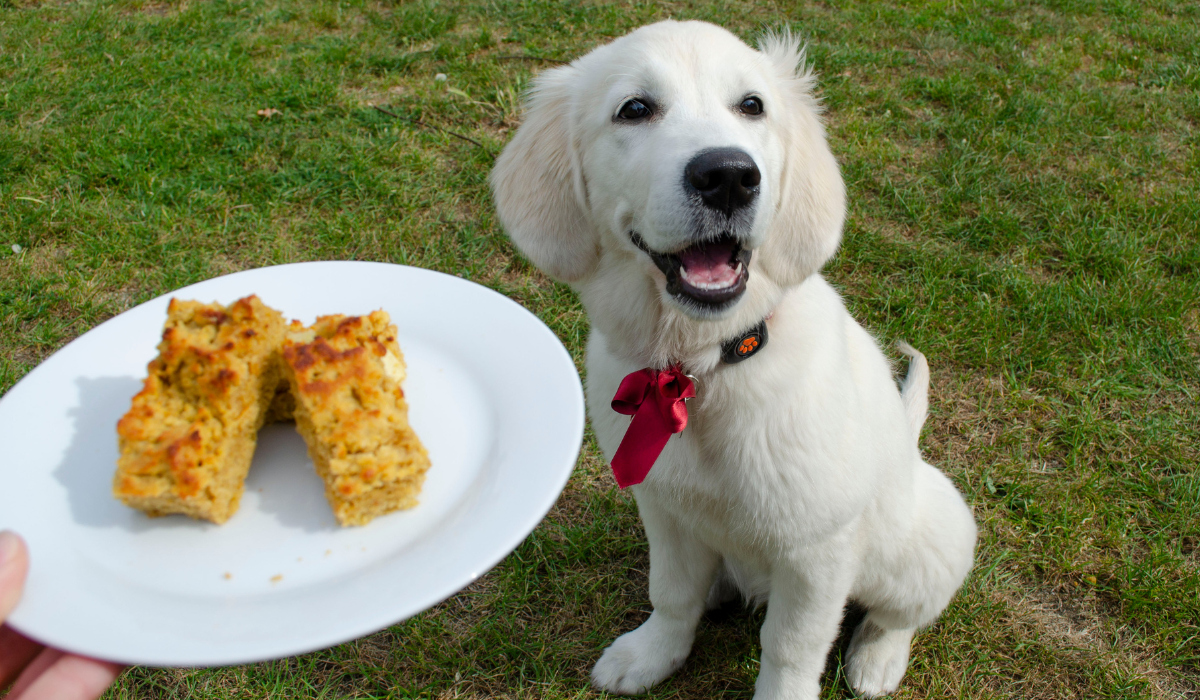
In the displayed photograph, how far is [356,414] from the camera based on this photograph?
1327 mm

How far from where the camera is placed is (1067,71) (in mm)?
5016

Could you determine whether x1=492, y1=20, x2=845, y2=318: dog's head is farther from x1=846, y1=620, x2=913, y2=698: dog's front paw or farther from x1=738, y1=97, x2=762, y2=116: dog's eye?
x1=846, y1=620, x2=913, y2=698: dog's front paw

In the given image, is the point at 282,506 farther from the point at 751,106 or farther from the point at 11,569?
the point at 751,106

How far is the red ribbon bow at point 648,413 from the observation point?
164cm

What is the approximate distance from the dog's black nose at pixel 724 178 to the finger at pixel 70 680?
1.47 metres

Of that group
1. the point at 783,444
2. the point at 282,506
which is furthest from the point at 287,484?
the point at 783,444

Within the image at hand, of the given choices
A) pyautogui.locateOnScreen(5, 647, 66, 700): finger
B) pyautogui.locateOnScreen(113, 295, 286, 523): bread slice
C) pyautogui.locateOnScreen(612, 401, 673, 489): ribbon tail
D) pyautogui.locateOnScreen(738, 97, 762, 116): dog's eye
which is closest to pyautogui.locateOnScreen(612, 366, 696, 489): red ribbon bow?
pyautogui.locateOnScreen(612, 401, 673, 489): ribbon tail

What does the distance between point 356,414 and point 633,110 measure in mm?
958

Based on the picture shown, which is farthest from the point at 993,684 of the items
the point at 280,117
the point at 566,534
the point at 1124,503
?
the point at 280,117

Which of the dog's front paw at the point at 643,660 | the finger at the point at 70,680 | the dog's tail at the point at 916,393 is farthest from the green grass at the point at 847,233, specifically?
the finger at the point at 70,680

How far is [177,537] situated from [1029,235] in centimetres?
383

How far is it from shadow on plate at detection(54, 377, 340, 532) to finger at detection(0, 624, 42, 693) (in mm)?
542

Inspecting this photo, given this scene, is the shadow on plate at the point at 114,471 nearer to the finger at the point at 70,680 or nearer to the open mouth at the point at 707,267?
the finger at the point at 70,680

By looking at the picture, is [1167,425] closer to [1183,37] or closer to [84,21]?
[1183,37]
